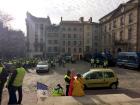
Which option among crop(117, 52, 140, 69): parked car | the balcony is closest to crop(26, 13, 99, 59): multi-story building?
the balcony

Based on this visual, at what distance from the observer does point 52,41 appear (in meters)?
94.8

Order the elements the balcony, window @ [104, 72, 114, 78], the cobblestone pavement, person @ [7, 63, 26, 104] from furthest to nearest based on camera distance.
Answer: the balcony → window @ [104, 72, 114, 78] → the cobblestone pavement → person @ [7, 63, 26, 104]

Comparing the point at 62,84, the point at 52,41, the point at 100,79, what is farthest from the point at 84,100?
the point at 52,41

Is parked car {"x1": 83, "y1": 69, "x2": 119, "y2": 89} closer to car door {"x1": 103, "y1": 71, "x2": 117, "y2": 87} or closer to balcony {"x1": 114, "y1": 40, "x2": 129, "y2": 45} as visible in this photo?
car door {"x1": 103, "y1": 71, "x2": 117, "y2": 87}

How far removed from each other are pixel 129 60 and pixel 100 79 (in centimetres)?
2297

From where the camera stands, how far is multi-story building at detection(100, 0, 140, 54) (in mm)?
50781

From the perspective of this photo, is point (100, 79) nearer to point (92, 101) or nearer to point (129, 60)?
point (92, 101)

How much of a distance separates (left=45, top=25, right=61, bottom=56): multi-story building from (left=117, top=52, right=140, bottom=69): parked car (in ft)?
159

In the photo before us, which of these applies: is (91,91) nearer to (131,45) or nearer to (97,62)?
(97,62)

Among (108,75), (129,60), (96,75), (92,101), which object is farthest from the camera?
(129,60)

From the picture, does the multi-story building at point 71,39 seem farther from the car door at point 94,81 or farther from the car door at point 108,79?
the car door at point 94,81

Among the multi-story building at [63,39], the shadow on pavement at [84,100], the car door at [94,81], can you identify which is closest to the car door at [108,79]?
the car door at [94,81]

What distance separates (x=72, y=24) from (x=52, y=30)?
22.8 ft

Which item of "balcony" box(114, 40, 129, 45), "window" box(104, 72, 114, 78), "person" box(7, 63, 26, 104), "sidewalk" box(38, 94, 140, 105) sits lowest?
"sidewalk" box(38, 94, 140, 105)
